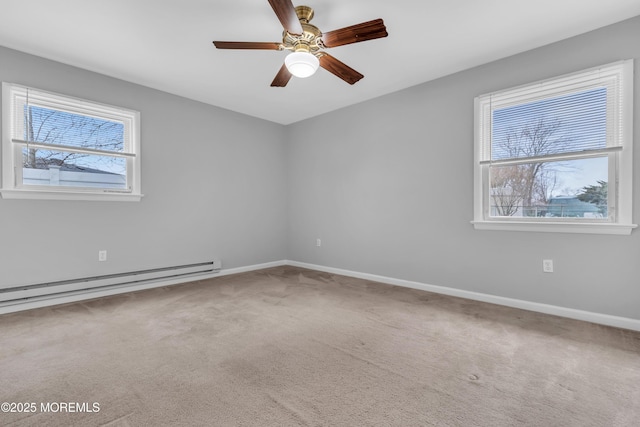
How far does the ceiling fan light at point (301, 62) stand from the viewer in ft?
6.82

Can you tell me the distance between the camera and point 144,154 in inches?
144

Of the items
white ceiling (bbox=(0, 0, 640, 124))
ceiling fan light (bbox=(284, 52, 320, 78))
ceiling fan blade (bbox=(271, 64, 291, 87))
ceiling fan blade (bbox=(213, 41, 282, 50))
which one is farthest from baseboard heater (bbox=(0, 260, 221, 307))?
ceiling fan light (bbox=(284, 52, 320, 78))

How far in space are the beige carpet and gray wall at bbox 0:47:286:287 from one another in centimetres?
64

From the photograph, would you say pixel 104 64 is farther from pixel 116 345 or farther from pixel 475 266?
pixel 475 266

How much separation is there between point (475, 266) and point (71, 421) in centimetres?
344

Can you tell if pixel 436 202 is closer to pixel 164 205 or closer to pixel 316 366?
pixel 316 366

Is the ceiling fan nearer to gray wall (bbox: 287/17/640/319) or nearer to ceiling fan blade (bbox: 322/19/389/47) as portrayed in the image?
ceiling fan blade (bbox: 322/19/389/47)

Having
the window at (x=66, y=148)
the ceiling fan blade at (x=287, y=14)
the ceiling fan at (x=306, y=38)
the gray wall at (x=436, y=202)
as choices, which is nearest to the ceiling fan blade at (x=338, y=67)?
the ceiling fan at (x=306, y=38)

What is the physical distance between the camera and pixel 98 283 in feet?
10.7

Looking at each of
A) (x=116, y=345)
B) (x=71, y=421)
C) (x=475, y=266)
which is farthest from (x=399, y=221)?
(x=71, y=421)

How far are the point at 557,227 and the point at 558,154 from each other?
684 mm

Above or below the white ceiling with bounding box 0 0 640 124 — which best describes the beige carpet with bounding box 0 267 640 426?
below

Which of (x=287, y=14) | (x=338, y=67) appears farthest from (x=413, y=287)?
(x=287, y=14)

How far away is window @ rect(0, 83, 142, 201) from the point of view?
2.83m
